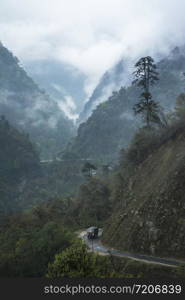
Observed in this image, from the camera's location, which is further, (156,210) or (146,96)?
(146,96)

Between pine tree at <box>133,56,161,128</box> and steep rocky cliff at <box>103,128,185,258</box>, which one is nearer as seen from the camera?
steep rocky cliff at <box>103,128,185,258</box>

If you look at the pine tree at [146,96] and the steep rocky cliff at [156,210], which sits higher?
the pine tree at [146,96]

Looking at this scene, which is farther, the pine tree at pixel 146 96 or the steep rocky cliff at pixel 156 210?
the pine tree at pixel 146 96

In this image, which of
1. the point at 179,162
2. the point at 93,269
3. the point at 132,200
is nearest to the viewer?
the point at 93,269

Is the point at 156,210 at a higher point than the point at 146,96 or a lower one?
lower

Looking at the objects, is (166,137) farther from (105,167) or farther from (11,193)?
(11,193)

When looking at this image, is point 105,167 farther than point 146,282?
Yes

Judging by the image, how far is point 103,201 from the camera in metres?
74.9

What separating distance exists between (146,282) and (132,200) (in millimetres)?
31293

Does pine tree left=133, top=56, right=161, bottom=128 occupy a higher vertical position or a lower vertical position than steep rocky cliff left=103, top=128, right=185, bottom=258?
higher

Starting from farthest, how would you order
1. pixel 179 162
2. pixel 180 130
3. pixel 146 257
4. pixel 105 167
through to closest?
pixel 105 167
pixel 180 130
pixel 179 162
pixel 146 257

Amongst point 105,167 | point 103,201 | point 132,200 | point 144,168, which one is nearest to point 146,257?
point 132,200

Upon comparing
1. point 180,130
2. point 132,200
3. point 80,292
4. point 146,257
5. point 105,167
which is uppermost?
point 105,167

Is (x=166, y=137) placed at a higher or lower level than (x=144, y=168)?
higher
